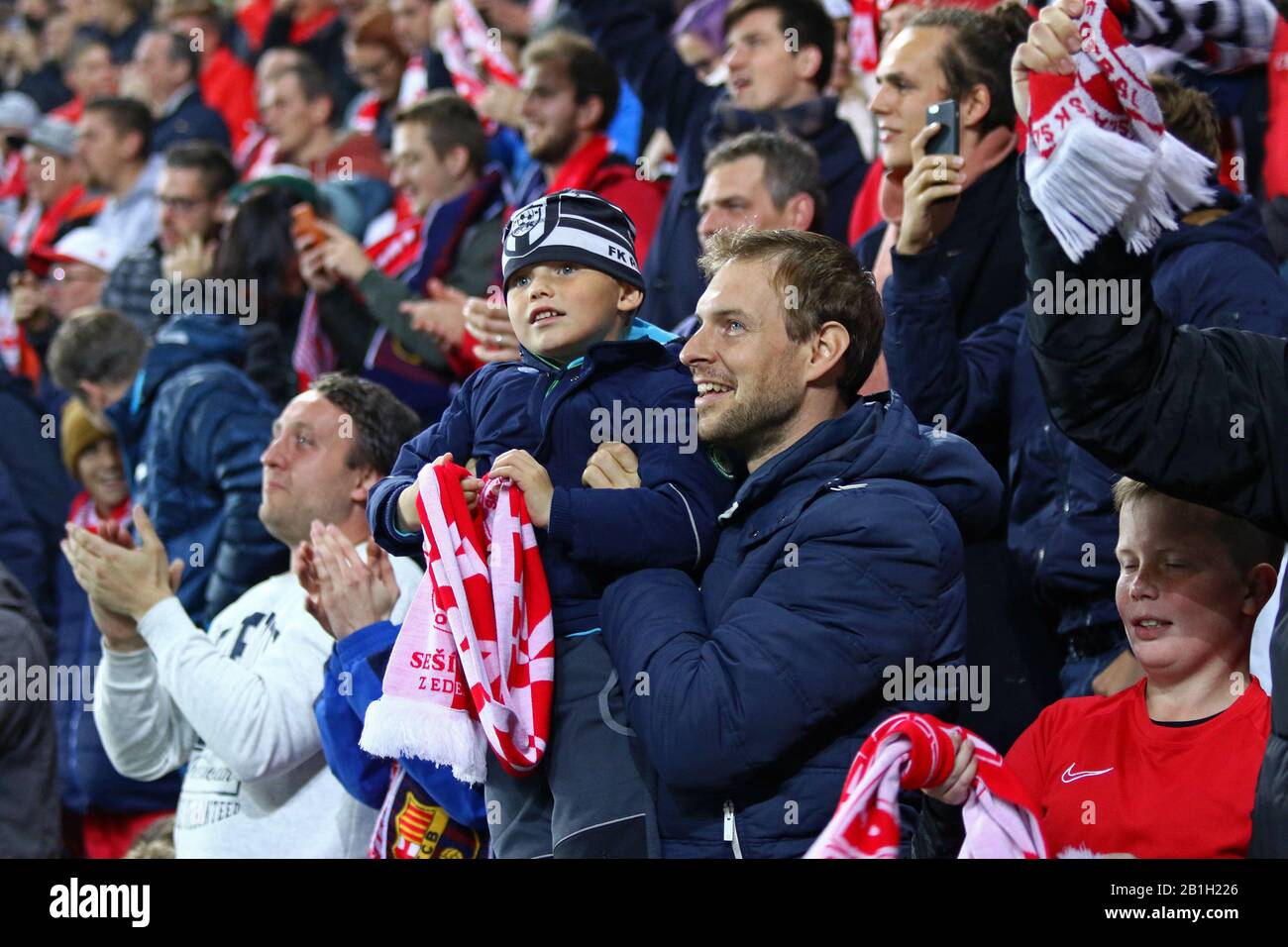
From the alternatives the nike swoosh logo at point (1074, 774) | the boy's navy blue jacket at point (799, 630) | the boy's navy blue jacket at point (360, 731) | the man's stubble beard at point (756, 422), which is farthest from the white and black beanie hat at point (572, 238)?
the nike swoosh logo at point (1074, 774)

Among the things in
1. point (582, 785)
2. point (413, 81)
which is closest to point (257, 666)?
point (582, 785)

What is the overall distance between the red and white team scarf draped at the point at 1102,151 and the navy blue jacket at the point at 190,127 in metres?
7.91

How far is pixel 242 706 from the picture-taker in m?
4.01

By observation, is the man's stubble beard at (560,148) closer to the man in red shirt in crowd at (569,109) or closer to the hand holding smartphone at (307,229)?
the man in red shirt in crowd at (569,109)

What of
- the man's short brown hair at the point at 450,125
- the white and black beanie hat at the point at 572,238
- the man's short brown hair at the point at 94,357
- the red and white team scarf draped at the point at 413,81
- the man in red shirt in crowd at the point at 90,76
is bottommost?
the white and black beanie hat at the point at 572,238

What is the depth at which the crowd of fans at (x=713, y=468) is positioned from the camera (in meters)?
2.86

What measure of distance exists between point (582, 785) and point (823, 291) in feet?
3.23

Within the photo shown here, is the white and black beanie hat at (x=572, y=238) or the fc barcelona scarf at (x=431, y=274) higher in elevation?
the fc barcelona scarf at (x=431, y=274)

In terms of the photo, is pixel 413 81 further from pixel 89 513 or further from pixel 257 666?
pixel 257 666

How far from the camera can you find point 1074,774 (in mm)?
3033

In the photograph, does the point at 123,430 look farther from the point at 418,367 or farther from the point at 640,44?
the point at 640,44

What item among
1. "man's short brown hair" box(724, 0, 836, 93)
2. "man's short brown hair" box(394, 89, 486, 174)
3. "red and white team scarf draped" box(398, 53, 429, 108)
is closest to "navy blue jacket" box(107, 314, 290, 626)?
"man's short brown hair" box(394, 89, 486, 174)
